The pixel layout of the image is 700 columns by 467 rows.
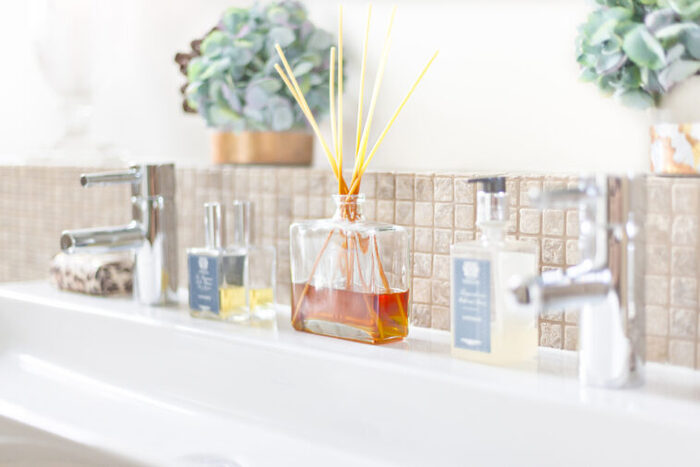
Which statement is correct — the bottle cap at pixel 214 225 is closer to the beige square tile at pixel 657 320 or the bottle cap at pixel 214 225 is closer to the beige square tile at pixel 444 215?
the beige square tile at pixel 444 215

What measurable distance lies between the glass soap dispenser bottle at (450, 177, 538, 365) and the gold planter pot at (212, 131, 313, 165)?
37cm

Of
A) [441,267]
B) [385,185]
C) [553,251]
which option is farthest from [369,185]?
[553,251]

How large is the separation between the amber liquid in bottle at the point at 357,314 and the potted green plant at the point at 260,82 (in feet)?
0.88

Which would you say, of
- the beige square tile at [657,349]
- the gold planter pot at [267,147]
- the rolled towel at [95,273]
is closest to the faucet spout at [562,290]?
the beige square tile at [657,349]

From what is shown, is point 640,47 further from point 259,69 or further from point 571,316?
point 259,69

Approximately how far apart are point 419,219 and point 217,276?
22cm

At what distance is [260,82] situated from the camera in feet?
3.28

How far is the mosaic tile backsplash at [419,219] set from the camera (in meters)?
0.68

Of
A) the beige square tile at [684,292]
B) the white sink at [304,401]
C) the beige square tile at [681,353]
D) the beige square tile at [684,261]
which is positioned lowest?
the white sink at [304,401]

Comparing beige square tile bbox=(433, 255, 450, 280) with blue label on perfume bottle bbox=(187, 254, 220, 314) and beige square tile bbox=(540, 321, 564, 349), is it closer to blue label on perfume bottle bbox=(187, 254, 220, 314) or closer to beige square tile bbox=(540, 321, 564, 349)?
beige square tile bbox=(540, 321, 564, 349)

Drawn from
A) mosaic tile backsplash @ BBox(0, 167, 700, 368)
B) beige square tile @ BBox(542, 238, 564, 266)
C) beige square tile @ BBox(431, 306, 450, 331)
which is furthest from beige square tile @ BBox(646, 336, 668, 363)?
beige square tile @ BBox(431, 306, 450, 331)

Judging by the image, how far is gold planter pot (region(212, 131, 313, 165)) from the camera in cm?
102

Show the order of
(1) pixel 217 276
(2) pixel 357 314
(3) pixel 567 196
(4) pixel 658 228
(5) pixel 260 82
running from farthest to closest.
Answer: (5) pixel 260 82, (1) pixel 217 276, (2) pixel 357 314, (4) pixel 658 228, (3) pixel 567 196

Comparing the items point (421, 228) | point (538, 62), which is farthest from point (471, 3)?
point (421, 228)
